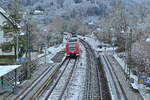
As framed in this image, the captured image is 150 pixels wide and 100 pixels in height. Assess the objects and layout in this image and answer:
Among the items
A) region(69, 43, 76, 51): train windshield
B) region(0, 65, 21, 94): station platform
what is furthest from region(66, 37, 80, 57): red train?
region(0, 65, 21, 94): station platform

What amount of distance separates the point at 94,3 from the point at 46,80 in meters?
162

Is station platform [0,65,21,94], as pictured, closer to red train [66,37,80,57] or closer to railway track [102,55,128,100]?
railway track [102,55,128,100]

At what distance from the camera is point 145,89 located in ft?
64.8

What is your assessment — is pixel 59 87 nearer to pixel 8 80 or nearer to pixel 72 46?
pixel 8 80

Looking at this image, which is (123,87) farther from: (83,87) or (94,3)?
(94,3)

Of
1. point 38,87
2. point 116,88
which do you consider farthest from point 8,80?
point 116,88

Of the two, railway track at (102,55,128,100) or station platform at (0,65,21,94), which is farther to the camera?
railway track at (102,55,128,100)

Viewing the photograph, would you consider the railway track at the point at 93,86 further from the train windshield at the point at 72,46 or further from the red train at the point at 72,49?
the train windshield at the point at 72,46

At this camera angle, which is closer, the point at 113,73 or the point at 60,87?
the point at 60,87

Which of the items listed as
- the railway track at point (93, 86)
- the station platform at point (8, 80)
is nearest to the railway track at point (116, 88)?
the railway track at point (93, 86)

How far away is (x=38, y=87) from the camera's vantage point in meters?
21.0

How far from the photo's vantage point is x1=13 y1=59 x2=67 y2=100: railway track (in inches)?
729

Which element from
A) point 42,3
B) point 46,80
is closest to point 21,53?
point 46,80

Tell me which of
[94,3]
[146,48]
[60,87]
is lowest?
[60,87]
